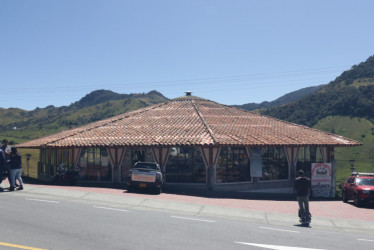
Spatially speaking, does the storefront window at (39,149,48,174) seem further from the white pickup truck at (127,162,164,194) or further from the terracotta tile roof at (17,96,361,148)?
the white pickup truck at (127,162,164,194)

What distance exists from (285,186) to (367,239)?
13113 mm

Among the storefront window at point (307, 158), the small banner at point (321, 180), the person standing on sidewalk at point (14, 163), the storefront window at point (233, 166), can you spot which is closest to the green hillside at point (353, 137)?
the storefront window at point (307, 158)

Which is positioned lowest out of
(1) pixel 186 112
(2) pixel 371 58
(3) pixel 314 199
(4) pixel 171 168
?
(3) pixel 314 199

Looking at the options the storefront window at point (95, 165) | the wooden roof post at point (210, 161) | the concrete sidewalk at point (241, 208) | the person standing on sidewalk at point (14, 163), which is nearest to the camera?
the concrete sidewalk at point (241, 208)

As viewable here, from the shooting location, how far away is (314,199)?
20875mm

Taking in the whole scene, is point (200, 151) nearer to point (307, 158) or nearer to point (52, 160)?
point (307, 158)

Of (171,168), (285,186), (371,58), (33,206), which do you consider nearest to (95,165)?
(171,168)

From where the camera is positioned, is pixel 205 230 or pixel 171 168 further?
pixel 171 168

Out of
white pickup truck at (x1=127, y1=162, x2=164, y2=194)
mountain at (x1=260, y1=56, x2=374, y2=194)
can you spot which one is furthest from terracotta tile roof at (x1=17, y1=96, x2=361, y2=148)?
mountain at (x1=260, y1=56, x2=374, y2=194)

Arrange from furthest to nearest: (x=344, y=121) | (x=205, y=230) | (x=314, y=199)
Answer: (x=344, y=121) < (x=314, y=199) < (x=205, y=230)

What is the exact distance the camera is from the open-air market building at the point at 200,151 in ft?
69.9

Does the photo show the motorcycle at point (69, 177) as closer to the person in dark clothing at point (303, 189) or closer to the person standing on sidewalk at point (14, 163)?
the person standing on sidewalk at point (14, 163)

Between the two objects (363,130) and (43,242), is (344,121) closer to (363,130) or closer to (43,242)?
(363,130)

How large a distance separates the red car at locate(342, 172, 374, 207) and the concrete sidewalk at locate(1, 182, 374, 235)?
552 millimetres
